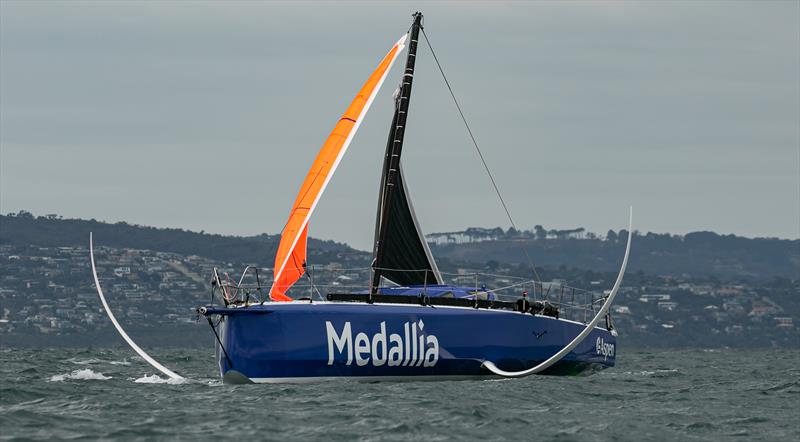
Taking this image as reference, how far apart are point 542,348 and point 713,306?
509 ft

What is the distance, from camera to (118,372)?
1335 inches

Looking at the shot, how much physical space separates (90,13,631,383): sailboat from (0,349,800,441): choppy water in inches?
16.9

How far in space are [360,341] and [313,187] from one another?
11.5 feet

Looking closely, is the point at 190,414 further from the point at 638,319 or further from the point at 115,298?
the point at 638,319

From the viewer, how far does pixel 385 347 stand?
2609 cm

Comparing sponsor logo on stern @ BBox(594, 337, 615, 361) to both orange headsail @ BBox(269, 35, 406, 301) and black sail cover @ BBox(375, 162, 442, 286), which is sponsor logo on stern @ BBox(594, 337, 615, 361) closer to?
black sail cover @ BBox(375, 162, 442, 286)

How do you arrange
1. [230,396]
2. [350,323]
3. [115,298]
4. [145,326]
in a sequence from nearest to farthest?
[230,396] < [350,323] < [145,326] < [115,298]

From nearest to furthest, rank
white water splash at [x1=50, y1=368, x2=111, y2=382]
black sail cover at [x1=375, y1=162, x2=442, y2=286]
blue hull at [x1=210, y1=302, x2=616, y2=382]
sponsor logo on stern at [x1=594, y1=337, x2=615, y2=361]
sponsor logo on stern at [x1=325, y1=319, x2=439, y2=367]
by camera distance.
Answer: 1. blue hull at [x1=210, y1=302, x2=616, y2=382]
2. sponsor logo on stern at [x1=325, y1=319, x2=439, y2=367]
3. white water splash at [x1=50, y1=368, x2=111, y2=382]
4. black sail cover at [x1=375, y1=162, x2=442, y2=286]
5. sponsor logo on stern at [x1=594, y1=337, x2=615, y2=361]

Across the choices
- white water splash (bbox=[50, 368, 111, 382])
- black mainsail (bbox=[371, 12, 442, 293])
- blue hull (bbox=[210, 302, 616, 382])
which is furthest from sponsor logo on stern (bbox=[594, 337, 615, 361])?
white water splash (bbox=[50, 368, 111, 382])

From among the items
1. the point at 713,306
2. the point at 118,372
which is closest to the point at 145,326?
the point at 713,306

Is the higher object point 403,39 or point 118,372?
point 403,39

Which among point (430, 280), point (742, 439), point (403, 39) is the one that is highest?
point (403, 39)

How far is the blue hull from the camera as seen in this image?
25.5 m

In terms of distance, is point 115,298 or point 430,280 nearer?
point 430,280
